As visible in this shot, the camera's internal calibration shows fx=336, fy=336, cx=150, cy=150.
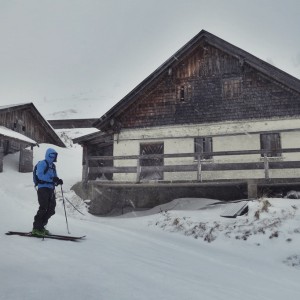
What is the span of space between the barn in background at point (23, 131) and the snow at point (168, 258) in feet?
38.4

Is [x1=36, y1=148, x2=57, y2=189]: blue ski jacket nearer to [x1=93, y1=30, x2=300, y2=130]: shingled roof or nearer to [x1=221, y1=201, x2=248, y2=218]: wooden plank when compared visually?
[x1=221, y1=201, x2=248, y2=218]: wooden plank

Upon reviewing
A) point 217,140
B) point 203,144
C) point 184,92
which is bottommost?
point 203,144

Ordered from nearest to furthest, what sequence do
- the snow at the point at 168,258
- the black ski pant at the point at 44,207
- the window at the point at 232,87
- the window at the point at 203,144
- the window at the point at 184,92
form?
1. the snow at the point at 168,258
2. the black ski pant at the point at 44,207
3. the window at the point at 232,87
4. the window at the point at 203,144
5. the window at the point at 184,92

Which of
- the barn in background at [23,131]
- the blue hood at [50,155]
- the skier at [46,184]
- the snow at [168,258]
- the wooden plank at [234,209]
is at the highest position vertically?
the barn in background at [23,131]

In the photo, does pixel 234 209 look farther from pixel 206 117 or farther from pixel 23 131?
pixel 23 131

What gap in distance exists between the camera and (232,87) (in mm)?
15430

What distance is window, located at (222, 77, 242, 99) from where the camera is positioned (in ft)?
50.2

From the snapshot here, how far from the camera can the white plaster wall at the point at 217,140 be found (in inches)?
564

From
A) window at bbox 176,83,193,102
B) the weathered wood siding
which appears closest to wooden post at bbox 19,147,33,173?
the weathered wood siding

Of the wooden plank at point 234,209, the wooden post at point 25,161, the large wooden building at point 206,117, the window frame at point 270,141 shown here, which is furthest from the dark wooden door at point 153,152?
the wooden post at point 25,161

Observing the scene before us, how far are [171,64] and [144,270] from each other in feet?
43.5

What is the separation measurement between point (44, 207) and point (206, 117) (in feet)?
34.1

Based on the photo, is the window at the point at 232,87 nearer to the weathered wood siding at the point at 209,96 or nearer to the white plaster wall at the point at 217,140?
the weathered wood siding at the point at 209,96

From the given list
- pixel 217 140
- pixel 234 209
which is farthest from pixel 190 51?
pixel 234 209
